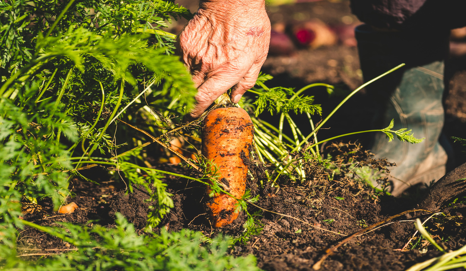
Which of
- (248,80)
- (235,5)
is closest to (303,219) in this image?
(248,80)

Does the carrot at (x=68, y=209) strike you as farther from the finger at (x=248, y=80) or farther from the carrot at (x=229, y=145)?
the finger at (x=248, y=80)

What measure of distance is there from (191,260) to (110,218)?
699 mm

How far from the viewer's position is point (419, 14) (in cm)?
175

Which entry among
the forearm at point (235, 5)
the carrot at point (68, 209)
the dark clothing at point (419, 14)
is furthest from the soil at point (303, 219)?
the forearm at point (235, 5)

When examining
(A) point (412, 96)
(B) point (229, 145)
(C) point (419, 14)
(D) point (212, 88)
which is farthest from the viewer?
(A) point (412, 96)

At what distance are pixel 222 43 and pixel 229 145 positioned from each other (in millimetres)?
421

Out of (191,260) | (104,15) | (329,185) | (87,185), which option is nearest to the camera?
(191,260)

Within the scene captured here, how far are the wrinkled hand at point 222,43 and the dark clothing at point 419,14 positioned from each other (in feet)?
3.10

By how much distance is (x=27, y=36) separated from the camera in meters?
1.21

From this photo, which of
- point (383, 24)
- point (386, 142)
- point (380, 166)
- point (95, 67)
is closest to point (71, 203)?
point (95, 67)

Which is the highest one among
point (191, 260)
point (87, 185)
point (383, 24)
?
point (383, 24)

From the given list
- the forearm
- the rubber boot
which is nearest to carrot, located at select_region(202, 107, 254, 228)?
the forearm

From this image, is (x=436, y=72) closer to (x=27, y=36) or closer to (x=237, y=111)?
(x=237, y=111)

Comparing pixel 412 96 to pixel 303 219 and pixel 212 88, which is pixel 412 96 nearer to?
pixel 303 219
